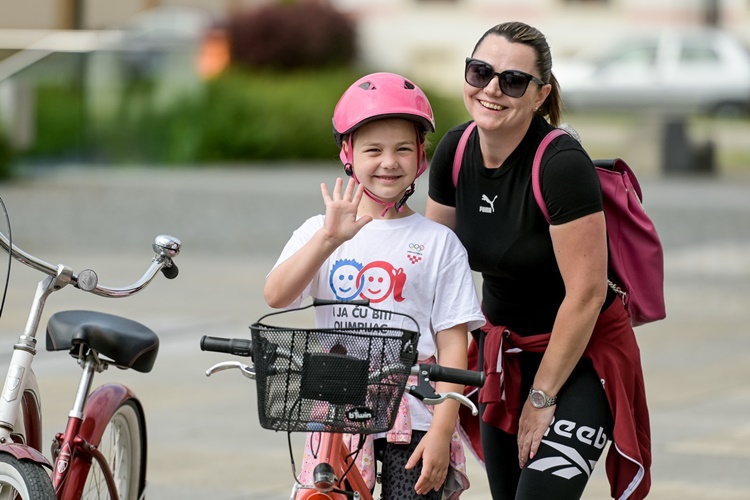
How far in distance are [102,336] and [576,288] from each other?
1289 millimetres

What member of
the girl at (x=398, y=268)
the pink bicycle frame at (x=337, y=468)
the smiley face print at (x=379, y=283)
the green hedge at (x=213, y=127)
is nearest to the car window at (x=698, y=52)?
the green hedge at (x=213, y=127)

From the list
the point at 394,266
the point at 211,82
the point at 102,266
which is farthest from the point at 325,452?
the point at 211,82

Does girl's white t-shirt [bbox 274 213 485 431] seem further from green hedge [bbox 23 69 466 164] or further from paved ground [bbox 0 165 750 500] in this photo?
green hedge [bbox 23 69 466 164]

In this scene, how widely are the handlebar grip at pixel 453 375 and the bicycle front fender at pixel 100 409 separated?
127 cm

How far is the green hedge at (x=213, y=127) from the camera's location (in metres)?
20.7

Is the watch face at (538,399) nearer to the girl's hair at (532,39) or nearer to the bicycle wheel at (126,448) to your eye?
the girl's hair at (532,39)

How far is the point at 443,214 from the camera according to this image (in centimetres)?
410

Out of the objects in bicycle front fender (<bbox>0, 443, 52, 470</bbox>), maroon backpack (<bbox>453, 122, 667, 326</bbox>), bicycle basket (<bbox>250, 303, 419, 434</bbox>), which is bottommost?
bicycle front fender (<bbox>0, 443, 52, 470</bbox>)

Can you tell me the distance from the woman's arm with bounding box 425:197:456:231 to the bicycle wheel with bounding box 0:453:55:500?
4.16 feet

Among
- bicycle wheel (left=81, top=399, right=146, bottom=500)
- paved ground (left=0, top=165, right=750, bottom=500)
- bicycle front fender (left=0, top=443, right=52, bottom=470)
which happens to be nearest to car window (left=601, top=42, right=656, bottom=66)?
paved ground (left=0, top=165, right=750, bottom=500)

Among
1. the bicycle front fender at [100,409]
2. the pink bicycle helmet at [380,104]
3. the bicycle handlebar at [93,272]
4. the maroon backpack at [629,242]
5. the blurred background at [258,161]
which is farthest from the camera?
the blurred background at [258,161]

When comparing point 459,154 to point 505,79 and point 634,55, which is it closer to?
point 505,79

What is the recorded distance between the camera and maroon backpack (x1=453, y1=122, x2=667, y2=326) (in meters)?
4.00

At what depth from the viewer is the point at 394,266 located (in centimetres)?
365
